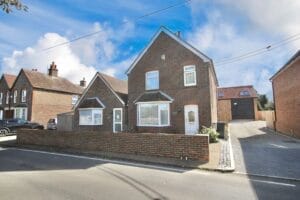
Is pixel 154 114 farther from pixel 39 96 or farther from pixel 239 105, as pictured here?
pixel 239 105

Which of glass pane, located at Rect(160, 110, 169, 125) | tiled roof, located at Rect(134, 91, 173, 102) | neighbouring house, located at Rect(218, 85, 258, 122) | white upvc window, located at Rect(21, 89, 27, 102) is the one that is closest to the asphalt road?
glass pane, located at Rect(160, 110, 169, 125)

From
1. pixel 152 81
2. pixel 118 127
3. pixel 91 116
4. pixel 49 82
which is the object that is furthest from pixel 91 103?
pixel 49 82

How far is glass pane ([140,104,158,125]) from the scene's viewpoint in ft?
63.9

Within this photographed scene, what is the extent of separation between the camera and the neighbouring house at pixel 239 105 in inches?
1713

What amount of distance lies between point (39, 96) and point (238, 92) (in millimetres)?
36659

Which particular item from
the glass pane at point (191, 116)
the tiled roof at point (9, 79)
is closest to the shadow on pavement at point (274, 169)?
the glass pane at point (191, 116)

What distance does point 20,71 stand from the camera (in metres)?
34.2

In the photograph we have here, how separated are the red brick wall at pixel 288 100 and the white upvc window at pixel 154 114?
34.3ft

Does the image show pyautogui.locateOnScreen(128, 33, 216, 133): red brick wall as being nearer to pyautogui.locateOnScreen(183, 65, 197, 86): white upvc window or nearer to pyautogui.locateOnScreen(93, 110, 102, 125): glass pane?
pyautogui.locateOnScreen(183, 65, 197, 86): white upvc window

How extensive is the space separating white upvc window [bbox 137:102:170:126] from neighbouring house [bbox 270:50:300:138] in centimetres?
1046

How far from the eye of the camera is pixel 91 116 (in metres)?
22.8

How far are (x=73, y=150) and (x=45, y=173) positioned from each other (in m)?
5.13

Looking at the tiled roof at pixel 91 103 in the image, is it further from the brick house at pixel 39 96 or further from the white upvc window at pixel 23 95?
the white upvc window at pixel 23 95

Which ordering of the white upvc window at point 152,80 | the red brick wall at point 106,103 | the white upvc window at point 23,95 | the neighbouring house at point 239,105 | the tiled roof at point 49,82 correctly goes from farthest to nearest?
the neighbouring house at point 239,105 < the white upvc window at point 23,95 < the tiled roof at point 49,82 < the red brick wall at point 106,103 < the white upvc window at point 152,80
